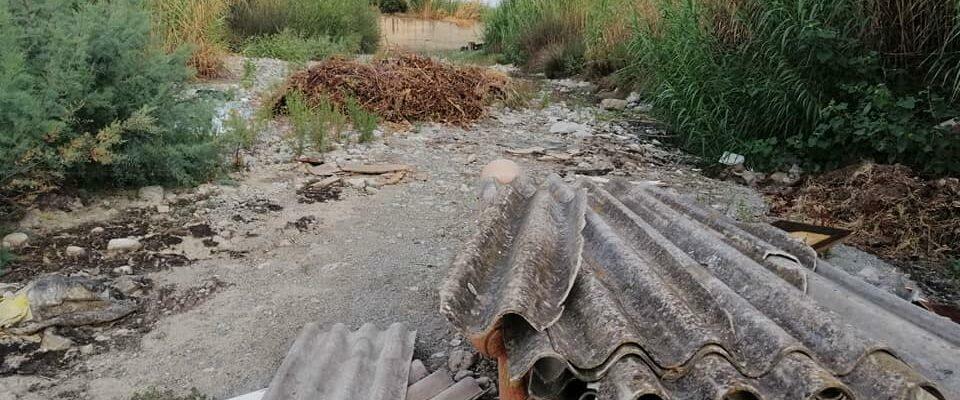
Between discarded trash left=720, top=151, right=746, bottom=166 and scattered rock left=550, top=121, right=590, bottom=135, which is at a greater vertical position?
discarded trash left=720, top=151, right=746, bottom=166

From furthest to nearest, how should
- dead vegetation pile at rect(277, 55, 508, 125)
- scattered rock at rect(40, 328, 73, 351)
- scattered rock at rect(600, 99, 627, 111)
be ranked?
scattered rock at rect(600, 99, 627, 111) < dead vegetation pile at rect(277, 55, 508, 125) < scattered rock at rect(40, 328, 73, 351)

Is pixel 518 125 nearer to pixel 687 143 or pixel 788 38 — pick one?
pixel 687 143

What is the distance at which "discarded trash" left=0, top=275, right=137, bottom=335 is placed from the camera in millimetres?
2725

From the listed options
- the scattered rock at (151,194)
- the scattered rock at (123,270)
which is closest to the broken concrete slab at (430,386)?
the scattered rock at (123,270)

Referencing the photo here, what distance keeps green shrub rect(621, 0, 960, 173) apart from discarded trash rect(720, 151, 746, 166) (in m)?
0.09

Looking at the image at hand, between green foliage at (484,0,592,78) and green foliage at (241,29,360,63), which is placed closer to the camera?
green foliage at (241,29,360,63)

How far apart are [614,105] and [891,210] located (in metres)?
4.46

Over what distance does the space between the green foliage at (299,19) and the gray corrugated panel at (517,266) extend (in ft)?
33.6

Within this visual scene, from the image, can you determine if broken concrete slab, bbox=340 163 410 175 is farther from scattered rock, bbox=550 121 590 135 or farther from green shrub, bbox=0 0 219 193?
scattered rock, bbox=550 121 590 135

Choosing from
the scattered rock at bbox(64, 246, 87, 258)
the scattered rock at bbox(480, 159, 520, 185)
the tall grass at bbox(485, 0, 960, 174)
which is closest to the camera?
the scattered rock at bbox(480, 159, 520, 185)

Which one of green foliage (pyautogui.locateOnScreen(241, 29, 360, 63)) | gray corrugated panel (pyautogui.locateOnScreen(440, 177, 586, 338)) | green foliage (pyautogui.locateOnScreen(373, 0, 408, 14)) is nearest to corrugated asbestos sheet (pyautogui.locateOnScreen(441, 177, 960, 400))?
gray corrugated panel (pyautogui.locateOnScreen(440, 177, 586, 338))

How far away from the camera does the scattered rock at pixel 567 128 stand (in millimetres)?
7098

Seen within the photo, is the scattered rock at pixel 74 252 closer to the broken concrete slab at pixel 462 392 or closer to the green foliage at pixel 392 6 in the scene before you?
the broken concrete slab at pixel 462 392

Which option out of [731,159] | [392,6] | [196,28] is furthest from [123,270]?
[392,6]
